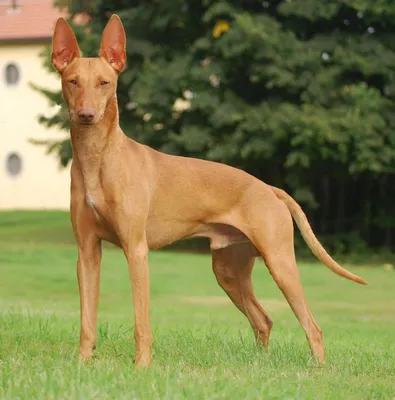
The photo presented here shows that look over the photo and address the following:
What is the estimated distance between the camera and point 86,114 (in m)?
5.96

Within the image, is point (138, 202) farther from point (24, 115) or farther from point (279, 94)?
point (24, 115)

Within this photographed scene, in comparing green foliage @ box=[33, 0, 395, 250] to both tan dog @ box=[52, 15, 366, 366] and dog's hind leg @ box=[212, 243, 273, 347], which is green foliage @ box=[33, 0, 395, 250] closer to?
dog's hind leg @ box=[212, 243, 273, 347]

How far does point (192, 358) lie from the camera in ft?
22.3

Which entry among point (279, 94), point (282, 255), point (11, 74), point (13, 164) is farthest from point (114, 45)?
point (11, 74)

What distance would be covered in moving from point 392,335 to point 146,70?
39.7 ft

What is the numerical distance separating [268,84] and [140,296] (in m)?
13.7

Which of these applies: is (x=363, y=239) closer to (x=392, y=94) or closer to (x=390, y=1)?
(x=392, y=94)

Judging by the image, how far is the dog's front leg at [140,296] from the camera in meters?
6.36

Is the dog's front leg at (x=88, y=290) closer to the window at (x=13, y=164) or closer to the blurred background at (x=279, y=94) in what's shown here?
the blurred background at (x=279, y=94)

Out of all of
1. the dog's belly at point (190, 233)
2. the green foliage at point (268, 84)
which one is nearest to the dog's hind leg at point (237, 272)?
the dog's belly at point (190, 233)

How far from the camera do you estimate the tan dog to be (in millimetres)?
6305

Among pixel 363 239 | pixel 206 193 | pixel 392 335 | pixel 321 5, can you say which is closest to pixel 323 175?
pixel 363 239

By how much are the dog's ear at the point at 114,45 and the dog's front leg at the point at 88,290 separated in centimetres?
130

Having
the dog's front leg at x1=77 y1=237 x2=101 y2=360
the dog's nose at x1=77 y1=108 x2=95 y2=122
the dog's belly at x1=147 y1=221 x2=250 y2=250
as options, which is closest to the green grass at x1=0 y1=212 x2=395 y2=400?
the dog's front leg at x1=77 y1=237 x2=101 y2=360
